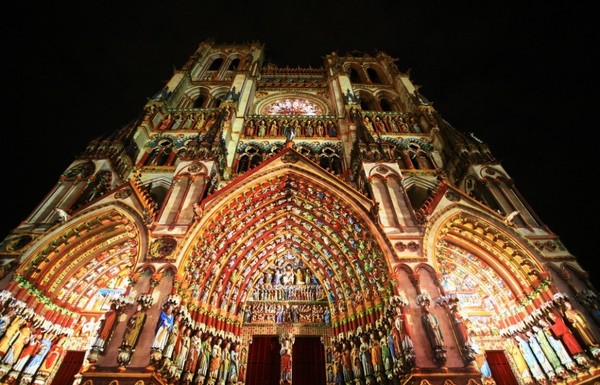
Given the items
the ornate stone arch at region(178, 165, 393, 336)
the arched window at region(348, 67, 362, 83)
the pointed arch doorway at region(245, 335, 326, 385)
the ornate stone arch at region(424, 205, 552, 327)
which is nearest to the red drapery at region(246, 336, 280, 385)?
the pointed arch doorway at region(245, 335, 326, 385)

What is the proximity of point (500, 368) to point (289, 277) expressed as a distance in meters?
6.55

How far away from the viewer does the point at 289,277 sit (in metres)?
11.0

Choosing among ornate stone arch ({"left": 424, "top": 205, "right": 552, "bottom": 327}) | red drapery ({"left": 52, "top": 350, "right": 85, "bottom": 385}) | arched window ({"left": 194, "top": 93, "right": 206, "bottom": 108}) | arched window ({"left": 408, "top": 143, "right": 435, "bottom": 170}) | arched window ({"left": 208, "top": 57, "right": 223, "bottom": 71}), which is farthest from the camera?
arched window ({"left": 208, "top": 57, "right": 223, "bottom": 71})

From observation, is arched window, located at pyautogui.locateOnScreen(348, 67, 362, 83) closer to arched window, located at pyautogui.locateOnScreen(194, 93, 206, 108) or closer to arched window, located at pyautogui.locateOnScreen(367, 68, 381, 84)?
arched window, located at pyautogui.locateOnScreen(367, 68, 381, 84)

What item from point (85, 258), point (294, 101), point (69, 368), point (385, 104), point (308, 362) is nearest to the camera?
point (69, 368)

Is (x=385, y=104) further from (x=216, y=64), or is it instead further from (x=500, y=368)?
(x=500, y=368)

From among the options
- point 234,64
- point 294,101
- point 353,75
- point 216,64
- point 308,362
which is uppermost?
point 216,64

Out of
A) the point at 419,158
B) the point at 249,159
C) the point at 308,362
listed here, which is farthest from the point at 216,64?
the point at 308,362

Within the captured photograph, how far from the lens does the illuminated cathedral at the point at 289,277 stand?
7.21 m

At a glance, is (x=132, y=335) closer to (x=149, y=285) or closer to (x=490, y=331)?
(x=149, y=285)

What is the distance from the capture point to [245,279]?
34.4ft

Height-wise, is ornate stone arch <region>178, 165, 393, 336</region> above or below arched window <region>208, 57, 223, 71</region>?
below

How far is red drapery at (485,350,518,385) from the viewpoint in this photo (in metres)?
8.44

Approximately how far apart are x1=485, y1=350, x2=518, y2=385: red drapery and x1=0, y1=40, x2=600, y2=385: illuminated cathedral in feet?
0.10
